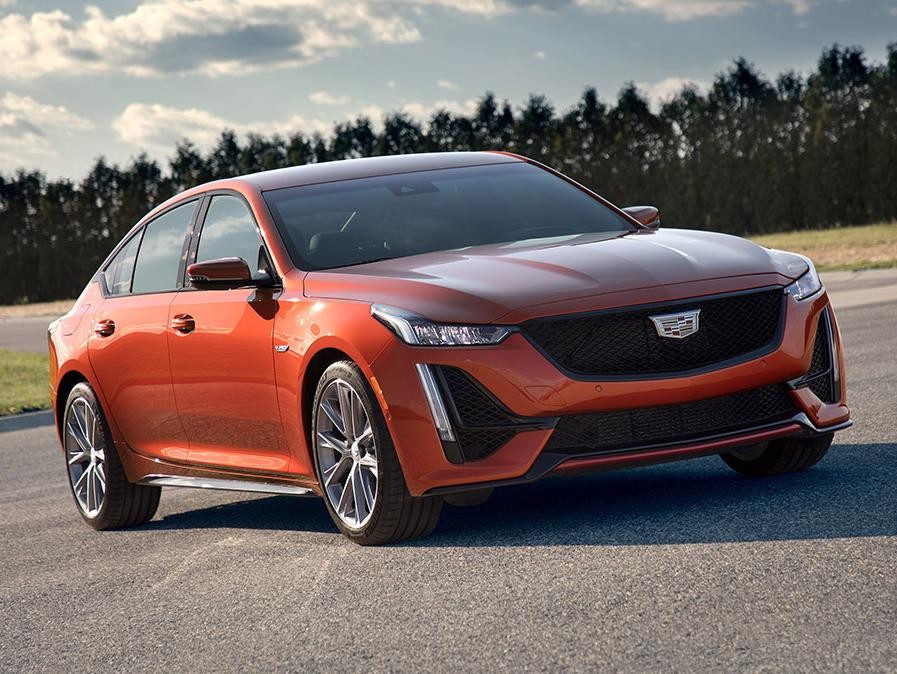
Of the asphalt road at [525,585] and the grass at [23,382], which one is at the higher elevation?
the asphalt road at [525,585]

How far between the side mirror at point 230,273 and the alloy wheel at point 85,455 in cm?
181

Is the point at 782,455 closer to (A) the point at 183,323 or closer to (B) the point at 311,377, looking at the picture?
(B) the point at 311,377

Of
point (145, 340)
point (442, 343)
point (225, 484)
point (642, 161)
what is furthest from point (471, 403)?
point (642, 161)

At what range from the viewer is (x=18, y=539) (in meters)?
8.30

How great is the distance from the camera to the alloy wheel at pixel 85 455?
8609 mm

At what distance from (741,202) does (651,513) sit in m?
28.6

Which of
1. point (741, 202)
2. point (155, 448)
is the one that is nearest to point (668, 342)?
point (155, 448)

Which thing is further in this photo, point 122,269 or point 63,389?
point 63,389

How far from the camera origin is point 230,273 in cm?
705

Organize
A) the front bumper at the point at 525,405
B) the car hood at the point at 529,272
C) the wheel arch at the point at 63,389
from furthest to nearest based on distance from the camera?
the wheel arch at the point at 63,389, the car hood at the point at 529,272, the front bumper at the point at 525,405

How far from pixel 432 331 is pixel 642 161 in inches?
1224

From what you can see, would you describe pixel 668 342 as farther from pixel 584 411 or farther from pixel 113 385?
pixel 113 385

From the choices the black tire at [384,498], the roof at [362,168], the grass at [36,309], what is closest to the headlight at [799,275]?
the black tire at [384,498]

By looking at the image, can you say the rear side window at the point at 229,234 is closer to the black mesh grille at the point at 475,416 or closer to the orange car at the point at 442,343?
the orange car at the point at 442,343
